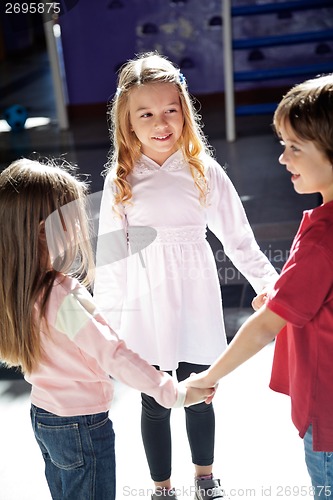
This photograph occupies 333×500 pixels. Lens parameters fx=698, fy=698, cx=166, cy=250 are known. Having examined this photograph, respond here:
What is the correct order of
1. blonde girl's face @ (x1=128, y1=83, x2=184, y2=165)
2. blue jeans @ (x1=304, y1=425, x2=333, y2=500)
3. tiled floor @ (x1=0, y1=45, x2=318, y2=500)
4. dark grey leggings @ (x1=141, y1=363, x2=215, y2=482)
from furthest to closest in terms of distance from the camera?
tiled floor @ (x1=0, y1=45, x2=318, y2=500) < dark grey leggings @ (x1=141, y1=363, x2=215, y2=482) < blonde girl's face @ (x1=128, y1=83, x2=184, y2=165) < blue jeans @ (x1=304, y1=425, x2=333, y2=500)

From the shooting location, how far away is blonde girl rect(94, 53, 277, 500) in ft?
5.91

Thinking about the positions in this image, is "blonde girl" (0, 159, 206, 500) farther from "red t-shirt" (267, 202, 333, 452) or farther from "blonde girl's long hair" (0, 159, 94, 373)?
"red t-shirt" (267, 202, 333, 452)

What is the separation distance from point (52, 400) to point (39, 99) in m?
7.05

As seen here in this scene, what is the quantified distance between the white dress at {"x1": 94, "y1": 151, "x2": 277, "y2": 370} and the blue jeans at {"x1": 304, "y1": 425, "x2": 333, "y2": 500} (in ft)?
1.56

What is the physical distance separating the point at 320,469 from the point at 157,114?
93 centimetres

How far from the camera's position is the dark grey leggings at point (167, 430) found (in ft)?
6.22

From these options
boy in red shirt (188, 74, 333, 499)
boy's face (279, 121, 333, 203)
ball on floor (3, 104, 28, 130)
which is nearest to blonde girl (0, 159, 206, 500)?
boy in red shirt (188, 74, 333, 499)

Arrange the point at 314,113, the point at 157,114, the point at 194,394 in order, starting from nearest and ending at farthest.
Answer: the point at 314,113
the point at 194,394
the point at 157,114

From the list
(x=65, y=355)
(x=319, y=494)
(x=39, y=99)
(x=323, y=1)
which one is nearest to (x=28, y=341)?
(x=65, y=355)

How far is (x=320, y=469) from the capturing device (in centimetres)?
142

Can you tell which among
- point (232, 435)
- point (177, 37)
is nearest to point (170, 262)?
point (232, 435)

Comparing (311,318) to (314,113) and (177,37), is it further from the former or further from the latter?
(177,37)

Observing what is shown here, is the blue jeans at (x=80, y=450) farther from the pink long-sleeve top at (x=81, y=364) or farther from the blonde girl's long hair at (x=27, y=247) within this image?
the blonde girl's long hair at (x=27, y=247)

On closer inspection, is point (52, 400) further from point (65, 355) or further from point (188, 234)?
point (188, 234)
